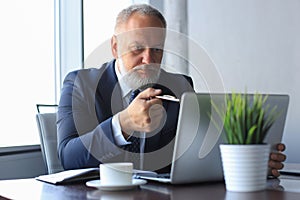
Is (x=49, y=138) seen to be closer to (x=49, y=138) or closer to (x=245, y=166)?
(x=49, y=138)

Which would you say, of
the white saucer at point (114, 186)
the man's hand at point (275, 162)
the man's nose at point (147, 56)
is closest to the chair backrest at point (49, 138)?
the man's nose at point (147, 56)

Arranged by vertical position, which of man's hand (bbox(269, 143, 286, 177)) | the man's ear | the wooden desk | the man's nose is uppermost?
the man's ear

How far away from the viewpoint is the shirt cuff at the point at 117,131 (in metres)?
1.58

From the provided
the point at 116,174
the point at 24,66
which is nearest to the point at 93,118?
the point at 116,174

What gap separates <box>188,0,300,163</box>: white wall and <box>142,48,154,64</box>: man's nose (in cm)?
88

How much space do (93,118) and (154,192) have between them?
0.79m

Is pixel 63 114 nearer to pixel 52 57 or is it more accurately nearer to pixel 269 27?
pixel 52 57

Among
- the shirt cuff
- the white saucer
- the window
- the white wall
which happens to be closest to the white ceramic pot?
the white saucer

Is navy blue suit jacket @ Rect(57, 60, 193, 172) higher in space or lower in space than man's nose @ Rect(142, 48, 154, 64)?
lower

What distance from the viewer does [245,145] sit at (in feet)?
3.86

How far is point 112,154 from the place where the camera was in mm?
1625

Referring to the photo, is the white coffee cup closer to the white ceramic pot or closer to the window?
the white ceramic pot

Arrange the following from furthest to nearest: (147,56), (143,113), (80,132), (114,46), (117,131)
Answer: (114,46), (147,56), (80,132), (117,131), (143,113)

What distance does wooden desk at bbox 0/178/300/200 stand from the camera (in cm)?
118
